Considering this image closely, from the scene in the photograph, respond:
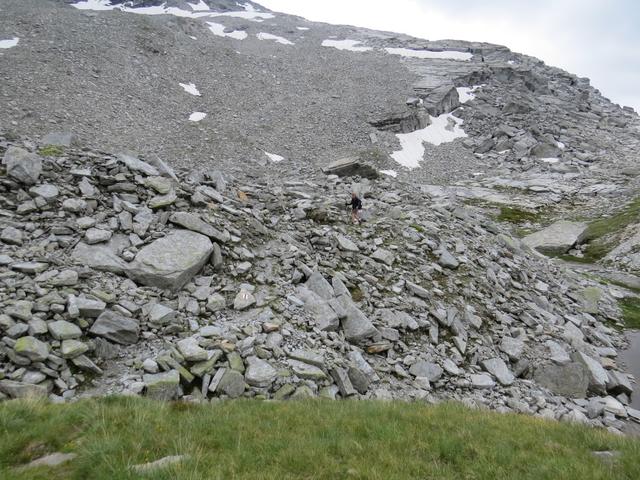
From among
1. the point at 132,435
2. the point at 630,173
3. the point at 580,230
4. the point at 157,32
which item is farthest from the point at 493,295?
the point at 157,32

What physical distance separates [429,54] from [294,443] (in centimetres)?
10858

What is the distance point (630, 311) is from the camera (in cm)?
2553

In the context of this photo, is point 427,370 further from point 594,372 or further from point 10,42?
point 10,42

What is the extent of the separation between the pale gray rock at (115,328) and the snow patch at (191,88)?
179ft

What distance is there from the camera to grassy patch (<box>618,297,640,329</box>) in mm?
23659

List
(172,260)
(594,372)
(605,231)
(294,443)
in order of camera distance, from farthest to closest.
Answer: (605,231) → (594,372) → (172,260) → (294,443)

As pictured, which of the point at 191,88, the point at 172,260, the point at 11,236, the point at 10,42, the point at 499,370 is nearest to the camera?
the point at 11,236

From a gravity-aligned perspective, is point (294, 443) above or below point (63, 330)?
above

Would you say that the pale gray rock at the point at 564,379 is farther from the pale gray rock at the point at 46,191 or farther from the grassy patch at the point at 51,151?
the grassy patch at the point at 51,151

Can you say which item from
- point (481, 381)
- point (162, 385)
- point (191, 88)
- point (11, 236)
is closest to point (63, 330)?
point (162, 385)

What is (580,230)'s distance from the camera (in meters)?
41.8

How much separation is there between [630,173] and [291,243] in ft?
227

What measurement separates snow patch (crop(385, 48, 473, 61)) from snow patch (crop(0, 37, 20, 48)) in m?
75.9

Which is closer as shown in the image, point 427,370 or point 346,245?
point 427,370
